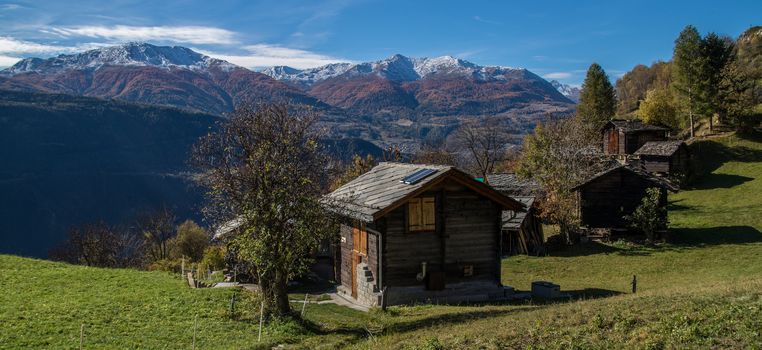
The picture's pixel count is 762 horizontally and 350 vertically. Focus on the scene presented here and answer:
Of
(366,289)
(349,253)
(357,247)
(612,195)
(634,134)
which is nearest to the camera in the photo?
(366,289)

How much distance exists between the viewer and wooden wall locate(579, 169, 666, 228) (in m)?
42.3

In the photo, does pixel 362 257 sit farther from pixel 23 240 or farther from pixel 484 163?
pixel 23 240

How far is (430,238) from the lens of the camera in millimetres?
25641

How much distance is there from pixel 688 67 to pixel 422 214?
2224 inches

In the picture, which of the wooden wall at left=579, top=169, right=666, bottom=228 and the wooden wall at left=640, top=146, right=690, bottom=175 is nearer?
the wooden wall at left=579, top=169, right=666, bottom=228

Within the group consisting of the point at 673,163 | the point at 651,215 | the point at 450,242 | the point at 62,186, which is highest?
the point at 673,163

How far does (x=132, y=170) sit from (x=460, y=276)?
609 ft

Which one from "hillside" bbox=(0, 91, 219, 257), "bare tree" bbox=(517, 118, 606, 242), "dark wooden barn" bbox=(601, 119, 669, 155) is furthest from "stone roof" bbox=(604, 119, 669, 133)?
"hillside" bbox=(0, 91, 219, 257)

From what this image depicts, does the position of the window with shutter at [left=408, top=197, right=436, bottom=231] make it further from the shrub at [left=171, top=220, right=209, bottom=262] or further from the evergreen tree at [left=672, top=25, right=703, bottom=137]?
the evergreen tree at [left=672, top=25, right=703, bottom=137]

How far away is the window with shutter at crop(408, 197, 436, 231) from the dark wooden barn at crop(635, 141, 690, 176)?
4068 cm

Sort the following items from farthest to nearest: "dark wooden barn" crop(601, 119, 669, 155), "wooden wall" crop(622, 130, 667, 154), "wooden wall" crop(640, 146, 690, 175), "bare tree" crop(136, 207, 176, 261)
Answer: "bare tree" crop(136, 207, 176, 261) → "wooden wall" crop(622, 130, 667, 154) → "dark wooden barn" crop(601, 119, 669, 155) → "wooden wall" crop(640, 146, 690, 175)

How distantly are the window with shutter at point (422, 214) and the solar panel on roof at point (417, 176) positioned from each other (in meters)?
0.85

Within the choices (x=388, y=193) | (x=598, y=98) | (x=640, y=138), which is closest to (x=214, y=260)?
(x=388, y=193)

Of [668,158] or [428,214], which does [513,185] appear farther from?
[428,214]
